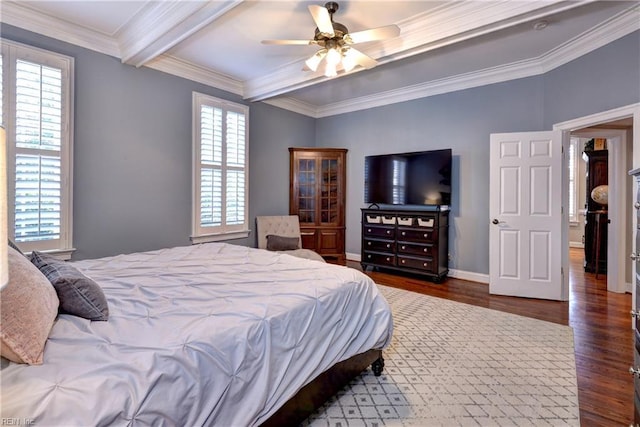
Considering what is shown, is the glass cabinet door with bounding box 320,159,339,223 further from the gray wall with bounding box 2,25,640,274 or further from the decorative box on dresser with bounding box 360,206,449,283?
the decorative box on dresser with bounding box 360,206,449,283

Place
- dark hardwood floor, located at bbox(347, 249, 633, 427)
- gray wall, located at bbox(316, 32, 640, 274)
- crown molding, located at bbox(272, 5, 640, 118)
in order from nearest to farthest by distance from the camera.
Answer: dark hardwood floor, located at bbox(347, 249, 633, 427), crown molding, located at bbox(272, 5, 640, 118), gray wall, located at bbox(316, 32, 640, 274)

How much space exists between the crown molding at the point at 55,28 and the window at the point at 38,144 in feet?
0.69

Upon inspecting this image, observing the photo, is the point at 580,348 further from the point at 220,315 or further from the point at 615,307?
the point at 220,315

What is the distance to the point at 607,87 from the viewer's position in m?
3.13

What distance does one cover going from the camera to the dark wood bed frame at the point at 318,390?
1.47 m

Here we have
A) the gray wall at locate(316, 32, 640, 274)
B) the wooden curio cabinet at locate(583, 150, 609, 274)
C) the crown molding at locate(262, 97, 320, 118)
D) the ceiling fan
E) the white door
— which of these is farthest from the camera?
the crown molding at locate(262, 97, 320, 118)

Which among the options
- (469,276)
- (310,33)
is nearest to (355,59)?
(310,33)

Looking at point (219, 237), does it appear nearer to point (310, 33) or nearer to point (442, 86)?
point (310, 33)

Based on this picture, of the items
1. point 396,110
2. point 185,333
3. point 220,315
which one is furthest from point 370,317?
point 396,110

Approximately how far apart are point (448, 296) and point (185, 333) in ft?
11.5

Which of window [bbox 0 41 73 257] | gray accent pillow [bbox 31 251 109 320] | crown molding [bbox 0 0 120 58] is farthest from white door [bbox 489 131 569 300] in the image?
window [bbox 0 41 73 257]

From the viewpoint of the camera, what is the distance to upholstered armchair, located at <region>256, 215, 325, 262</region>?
4.68 m

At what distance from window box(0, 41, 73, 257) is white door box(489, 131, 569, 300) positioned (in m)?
4.85

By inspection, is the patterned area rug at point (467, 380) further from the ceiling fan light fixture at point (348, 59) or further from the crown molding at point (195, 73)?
the crown molding at point (195, 73)
